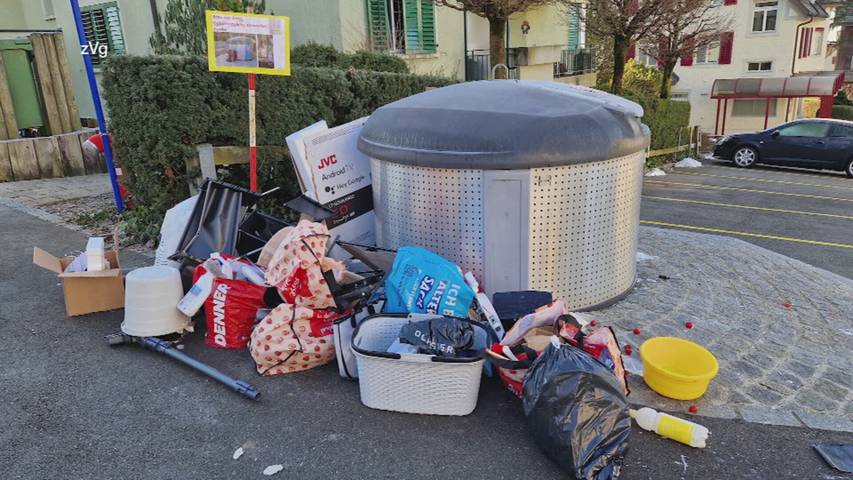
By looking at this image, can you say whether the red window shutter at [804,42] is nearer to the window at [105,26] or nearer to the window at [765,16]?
the window at [765,16]

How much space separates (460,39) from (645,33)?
5084 mm

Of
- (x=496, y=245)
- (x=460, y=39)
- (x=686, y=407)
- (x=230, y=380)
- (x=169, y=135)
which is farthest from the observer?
(x=460, y=39)

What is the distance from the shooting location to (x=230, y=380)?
3.28m

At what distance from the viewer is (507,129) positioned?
3707 mm

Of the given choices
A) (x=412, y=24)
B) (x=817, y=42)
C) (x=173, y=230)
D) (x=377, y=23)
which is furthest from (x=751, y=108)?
(x=173, y=230)

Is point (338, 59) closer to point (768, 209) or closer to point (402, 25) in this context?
point (402, 25)

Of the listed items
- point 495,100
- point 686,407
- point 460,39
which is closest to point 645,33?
point 460,39

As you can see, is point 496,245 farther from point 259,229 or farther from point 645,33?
point 645,33

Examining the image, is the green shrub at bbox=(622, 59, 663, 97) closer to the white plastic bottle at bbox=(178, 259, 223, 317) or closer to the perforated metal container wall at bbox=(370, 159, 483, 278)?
the perforated metal container wall at bbox=(370, 159, 483, 278)

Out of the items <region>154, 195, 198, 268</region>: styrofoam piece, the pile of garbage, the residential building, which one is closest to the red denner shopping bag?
the pile of garbage

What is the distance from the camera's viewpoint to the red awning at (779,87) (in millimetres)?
25125

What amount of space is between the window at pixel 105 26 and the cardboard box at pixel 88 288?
37.6 feet

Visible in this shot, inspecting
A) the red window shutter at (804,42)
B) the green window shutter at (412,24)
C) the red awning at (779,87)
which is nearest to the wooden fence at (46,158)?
the green window shutter at (412,24)

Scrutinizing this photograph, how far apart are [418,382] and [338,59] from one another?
856 centimetres
